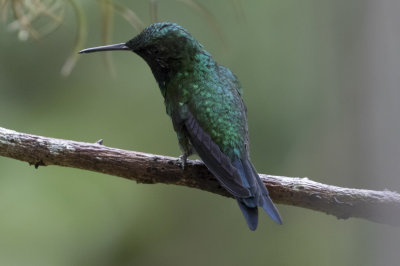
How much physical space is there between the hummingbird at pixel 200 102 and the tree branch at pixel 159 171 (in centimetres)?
10

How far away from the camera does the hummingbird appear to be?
2.62 m

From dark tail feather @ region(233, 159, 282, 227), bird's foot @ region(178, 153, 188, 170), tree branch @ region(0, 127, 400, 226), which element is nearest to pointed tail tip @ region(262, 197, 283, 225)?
dark tail feather @ region(233, 159, 282, 227)

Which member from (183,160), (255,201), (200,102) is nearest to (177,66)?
(200,102)

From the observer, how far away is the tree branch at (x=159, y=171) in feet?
8.26

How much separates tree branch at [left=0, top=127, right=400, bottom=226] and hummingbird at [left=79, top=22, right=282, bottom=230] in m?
0.10

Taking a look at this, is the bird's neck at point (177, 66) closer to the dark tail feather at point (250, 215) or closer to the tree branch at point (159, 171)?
the tree branch at point (159, 171)

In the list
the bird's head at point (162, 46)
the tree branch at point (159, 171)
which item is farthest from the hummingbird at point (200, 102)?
the tree branch at point (159, 171)

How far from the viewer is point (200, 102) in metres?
2.83

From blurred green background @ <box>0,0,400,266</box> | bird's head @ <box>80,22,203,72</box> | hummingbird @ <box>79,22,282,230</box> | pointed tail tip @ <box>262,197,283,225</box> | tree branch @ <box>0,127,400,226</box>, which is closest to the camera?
pointed tail tip @ <box>262,197,283,225</box>

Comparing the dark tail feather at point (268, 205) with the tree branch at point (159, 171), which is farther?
the tree branch at point (159, 171)

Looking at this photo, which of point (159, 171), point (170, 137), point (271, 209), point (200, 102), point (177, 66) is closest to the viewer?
point (271, 209)

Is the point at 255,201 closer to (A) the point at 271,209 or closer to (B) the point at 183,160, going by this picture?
(A) the point at 271,209

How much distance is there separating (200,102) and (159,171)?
1.38ft

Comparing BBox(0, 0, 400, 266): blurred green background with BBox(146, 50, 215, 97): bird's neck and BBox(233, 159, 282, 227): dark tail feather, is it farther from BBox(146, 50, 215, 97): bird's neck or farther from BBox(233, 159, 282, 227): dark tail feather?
BBox(233, 159, 282, 227): dark tail feather
